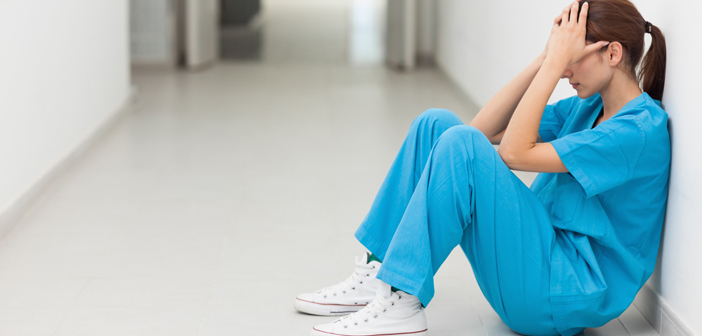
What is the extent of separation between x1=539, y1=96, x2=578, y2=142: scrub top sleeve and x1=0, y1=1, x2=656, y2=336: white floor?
473mm

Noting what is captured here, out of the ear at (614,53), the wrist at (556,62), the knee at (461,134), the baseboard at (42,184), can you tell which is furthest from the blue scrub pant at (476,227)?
the baseboard at (42,184)

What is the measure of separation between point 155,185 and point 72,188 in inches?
12.5

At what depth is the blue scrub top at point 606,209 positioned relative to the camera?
4.81 ft

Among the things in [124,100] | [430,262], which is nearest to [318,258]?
[430,262]

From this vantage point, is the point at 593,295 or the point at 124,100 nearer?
the point at 593,295

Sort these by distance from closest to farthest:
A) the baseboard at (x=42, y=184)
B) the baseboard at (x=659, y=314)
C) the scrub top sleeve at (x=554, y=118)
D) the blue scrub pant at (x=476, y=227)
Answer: the blue scrub pant at (x=476, y=227), the baseboard at (x=659, y=314), the scrub top sleeve at (x=554, y=118), the baseboard at (x=42, y=184)

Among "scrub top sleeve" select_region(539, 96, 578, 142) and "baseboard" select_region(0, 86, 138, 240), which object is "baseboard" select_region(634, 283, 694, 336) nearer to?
"scrub top sleeve" select_region(539, 96, 578, 142)

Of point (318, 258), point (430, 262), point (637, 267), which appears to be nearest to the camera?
point (430, 262)

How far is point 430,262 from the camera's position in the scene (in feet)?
4.82

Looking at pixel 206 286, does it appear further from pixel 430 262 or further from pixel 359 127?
pixel 359 127

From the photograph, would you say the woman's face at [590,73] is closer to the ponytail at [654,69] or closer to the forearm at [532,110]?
the forearm at [532,110]

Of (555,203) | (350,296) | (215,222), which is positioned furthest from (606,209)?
(215,222)

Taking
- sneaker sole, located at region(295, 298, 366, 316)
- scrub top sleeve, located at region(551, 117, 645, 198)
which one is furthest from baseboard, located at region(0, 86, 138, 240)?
scrub top sleeve, located at region(551, 117, 645, 198)

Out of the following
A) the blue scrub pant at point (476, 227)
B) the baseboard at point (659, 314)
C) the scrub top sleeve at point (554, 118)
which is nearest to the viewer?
the blue scrub pant at point (476, 227)
